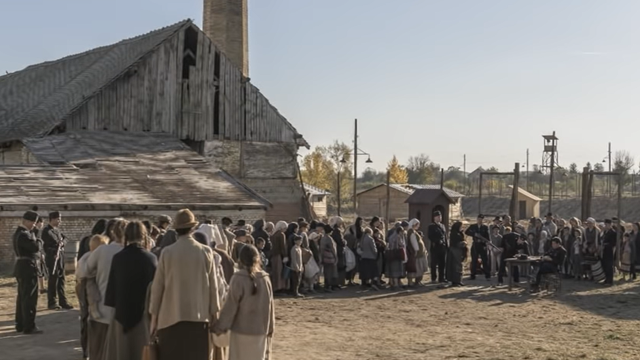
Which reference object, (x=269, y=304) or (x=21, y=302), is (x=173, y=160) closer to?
(x=21, y=302)

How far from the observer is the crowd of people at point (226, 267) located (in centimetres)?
694

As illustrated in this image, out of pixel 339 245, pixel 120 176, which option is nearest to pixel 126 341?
pixel 339 245

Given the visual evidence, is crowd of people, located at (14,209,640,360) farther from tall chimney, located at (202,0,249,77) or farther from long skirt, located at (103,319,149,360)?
tall chimney, located at (202,0,249,77)

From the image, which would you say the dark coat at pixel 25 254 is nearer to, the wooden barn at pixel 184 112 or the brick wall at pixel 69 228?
the brick wall at pixel 69 228

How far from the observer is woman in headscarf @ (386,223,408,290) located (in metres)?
17.9

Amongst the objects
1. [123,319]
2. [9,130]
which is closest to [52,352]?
[123,319]

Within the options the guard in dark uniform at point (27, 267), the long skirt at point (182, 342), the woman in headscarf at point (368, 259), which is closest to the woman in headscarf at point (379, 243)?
the woman in headscarf at point (368, 259)

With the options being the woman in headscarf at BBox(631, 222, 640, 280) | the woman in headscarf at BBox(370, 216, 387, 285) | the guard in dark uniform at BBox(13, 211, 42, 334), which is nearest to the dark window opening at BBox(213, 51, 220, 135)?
the woman in headscarf at BBox(370, 216, 387, 285)

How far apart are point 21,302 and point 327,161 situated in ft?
258

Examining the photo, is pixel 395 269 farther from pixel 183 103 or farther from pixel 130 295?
pixel 183 103

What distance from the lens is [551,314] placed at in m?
14.8

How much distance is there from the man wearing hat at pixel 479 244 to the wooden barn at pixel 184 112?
1047cm

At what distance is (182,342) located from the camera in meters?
6.88

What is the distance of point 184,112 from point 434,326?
18.1 metres
